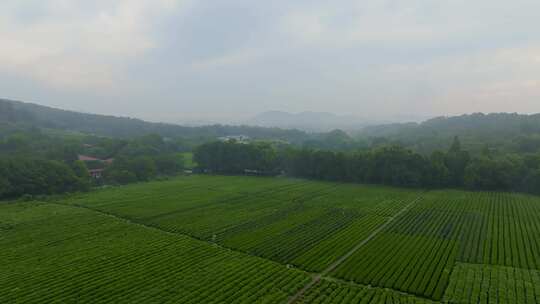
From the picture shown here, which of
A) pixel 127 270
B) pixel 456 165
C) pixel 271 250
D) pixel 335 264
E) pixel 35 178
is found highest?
pixel 456 165

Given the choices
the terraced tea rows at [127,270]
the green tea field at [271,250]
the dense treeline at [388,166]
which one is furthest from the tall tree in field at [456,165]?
the terraced tea rows at [127,270]

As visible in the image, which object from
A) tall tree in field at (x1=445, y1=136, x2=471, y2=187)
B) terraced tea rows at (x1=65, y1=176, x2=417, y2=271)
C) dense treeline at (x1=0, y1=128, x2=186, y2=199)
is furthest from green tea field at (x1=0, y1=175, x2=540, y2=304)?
tall tree in field at (x1=445, y1=136, x2=471, y2=187)

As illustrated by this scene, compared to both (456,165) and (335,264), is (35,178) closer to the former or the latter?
(335,264)

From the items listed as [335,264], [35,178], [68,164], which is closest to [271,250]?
[335,264]

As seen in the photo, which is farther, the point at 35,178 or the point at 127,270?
the point at 35,178

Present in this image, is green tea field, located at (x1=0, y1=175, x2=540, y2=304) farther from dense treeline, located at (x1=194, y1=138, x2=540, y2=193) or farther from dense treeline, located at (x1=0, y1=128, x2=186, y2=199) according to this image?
dense treeline, located at (x1=194, y1=138, x2=540, y2=193)

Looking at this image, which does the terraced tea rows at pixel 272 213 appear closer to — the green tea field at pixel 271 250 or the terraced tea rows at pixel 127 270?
the green tea field at pixel 271 250
